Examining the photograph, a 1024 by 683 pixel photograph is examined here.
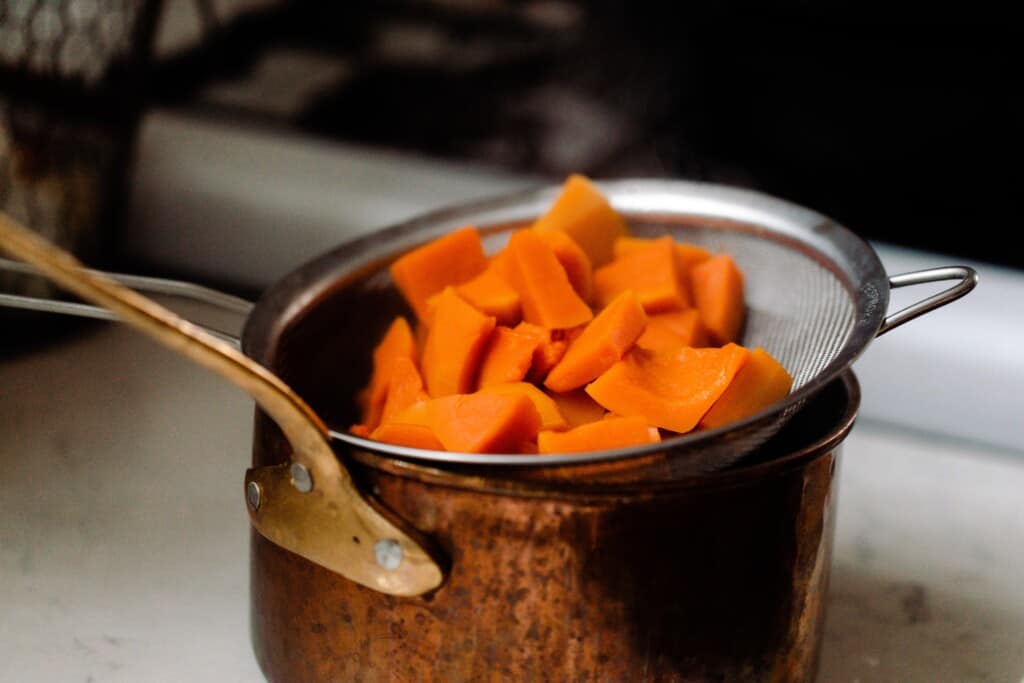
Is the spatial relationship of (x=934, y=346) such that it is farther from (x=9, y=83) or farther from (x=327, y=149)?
(x=9, y=83)

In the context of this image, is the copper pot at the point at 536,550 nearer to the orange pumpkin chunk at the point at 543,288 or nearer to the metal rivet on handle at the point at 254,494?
the metal rivet on handle at the point at 254,494

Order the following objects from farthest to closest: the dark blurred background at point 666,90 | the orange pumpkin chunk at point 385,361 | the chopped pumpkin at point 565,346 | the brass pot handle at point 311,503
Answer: the dark blurred background at point 666,90, the orange pumpkin chunk at point 385,361, the chopped pumpkin at point 565,346, the brass pot handle at point 311,503

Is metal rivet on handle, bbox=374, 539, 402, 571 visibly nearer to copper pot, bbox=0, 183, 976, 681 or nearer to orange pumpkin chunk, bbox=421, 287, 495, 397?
copper pot, bbox=0, 183, 976, 681

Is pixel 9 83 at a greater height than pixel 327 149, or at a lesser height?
greater

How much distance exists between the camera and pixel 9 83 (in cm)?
95

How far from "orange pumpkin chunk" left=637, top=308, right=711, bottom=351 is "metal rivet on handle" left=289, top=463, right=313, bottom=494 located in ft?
0.74

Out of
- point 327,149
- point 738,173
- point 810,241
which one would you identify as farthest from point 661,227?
point 738,173

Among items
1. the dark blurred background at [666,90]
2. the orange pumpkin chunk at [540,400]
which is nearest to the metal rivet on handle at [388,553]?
the orange pumpkin chunk at [540,400]

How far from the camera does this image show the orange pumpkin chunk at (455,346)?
0.68 metres

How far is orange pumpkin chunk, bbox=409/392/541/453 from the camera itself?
60cm

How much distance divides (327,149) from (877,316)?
0.75 m

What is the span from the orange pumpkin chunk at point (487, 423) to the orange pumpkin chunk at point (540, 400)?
0.6 inches

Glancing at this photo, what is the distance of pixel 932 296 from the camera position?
653 mm

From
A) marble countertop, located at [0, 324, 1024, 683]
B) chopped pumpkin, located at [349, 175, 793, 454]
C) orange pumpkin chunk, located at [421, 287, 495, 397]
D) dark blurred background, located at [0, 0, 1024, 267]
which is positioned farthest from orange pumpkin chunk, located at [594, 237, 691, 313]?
dark blurred background, located at [0, 0, 1024, 267]
